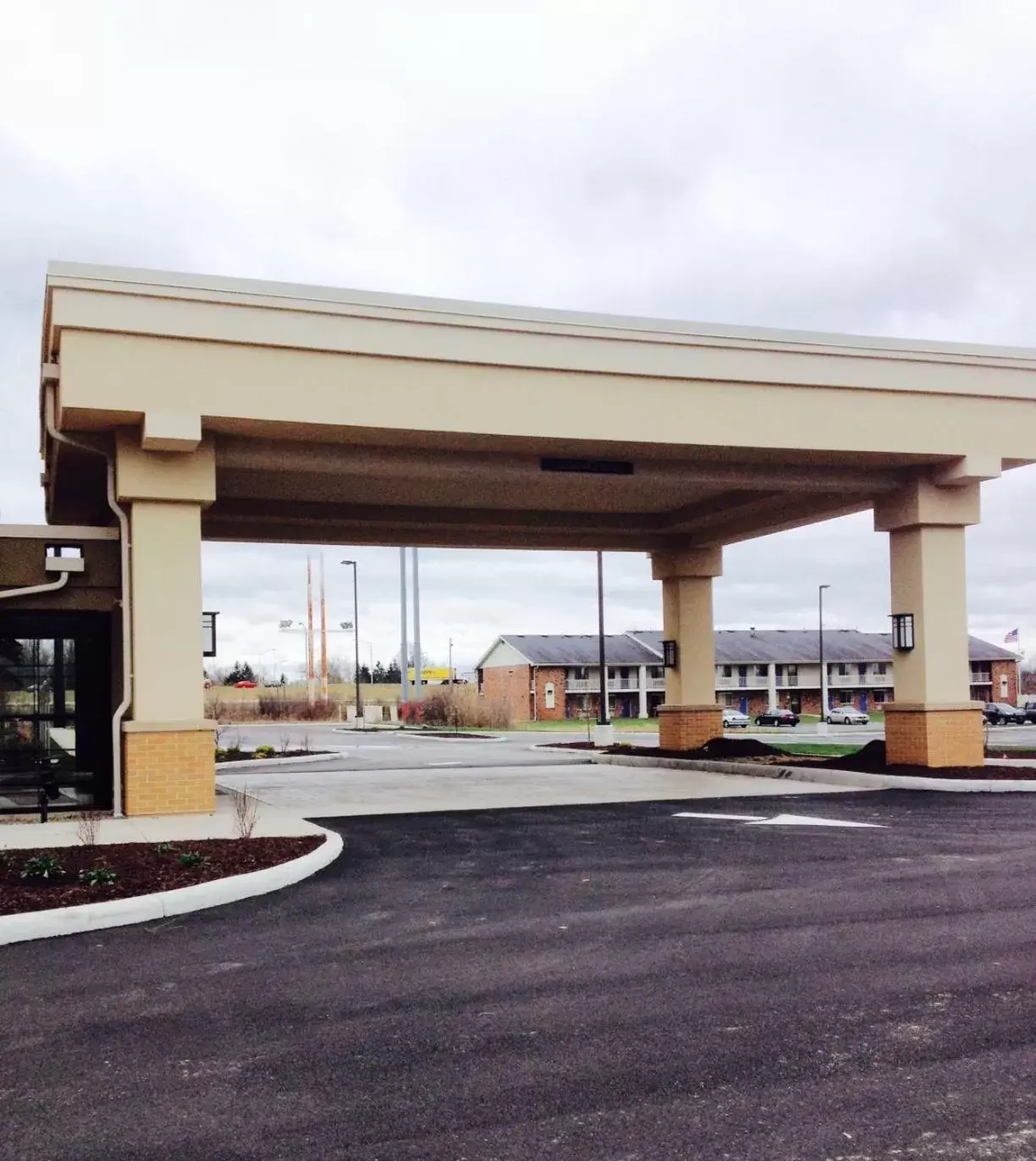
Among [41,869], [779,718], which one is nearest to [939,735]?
[41,869]

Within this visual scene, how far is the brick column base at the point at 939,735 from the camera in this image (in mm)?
19875

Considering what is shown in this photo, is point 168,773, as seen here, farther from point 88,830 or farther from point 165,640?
point 88,830

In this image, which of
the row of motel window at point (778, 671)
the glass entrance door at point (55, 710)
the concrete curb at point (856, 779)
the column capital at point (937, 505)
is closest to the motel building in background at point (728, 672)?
the row of motel window at point (778, 671)

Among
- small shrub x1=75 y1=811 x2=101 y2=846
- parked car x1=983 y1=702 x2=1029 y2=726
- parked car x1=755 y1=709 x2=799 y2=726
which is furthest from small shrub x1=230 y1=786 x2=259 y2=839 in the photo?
parked car x1=983 y1=702 x2=1029 y2=726

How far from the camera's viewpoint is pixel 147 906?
9.06 meters

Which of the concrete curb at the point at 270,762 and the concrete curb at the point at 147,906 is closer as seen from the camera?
the concrete curb at the point at 147,906

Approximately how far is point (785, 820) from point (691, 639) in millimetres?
12202

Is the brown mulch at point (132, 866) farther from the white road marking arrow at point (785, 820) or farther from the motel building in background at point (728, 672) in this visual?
the motel building in background at point (728, 672)

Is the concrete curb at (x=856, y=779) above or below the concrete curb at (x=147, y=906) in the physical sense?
below

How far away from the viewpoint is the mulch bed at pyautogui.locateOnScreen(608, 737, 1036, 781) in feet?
63.2

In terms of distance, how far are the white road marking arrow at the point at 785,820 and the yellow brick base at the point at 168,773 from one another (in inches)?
240

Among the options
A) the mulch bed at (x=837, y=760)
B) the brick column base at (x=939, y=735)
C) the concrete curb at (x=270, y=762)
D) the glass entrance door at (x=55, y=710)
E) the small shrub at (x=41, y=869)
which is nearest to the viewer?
the small shrub at (x=41, y=869)

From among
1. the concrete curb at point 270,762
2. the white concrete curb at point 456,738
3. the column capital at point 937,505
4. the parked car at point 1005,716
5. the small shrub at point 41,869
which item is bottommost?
the parked car at point 1005,716

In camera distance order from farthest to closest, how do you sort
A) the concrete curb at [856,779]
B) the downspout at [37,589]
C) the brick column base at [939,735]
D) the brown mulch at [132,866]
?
the brick column base at [939,735] < the concrete curb at [856,779] < the downspout at [37,589] < the brown mulch at [132,866]
